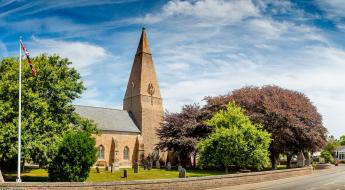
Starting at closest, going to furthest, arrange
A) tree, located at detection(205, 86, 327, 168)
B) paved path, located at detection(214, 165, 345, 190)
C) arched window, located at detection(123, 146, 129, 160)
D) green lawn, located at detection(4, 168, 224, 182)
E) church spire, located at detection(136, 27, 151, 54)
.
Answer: paved path, located at detection(214, 165, 345, 190)
green lawn, located at detection(4, 168, 224, 182)
tree, located at detection(205, 86, 327, 168)
arched window, located at detection(123, 146, 129, 160)
church spire, located at detection(136, 27, 151, 54)

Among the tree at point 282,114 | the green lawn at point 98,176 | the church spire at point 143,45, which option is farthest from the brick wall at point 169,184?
the church spire at point 143,45

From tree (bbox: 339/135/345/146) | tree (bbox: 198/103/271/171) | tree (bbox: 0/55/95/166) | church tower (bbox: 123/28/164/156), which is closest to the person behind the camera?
tree (bbox: 0/55/95/166)

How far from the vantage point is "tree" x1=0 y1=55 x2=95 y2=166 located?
87.2 feet

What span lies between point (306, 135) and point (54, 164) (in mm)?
30813

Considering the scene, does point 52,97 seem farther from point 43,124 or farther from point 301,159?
point 301,159

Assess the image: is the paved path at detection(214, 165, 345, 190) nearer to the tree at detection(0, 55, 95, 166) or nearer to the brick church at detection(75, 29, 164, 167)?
the tree at detection(0, 55, 95, 166)

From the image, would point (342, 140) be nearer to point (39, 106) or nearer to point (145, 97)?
point (145, 97)

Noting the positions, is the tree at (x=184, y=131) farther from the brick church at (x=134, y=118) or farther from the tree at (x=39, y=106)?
the tree at (x=39, y=106)

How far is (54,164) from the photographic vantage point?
2756cm

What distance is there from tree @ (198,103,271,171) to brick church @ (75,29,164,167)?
2347 cm

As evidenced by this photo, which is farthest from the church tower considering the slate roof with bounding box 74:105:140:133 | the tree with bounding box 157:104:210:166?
the tree with bounding box 157:104:210:166

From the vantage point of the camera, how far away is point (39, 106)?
27609 millimetres

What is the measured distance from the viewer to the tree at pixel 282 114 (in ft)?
146

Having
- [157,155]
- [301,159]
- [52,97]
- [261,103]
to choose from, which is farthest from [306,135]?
[52,97]
